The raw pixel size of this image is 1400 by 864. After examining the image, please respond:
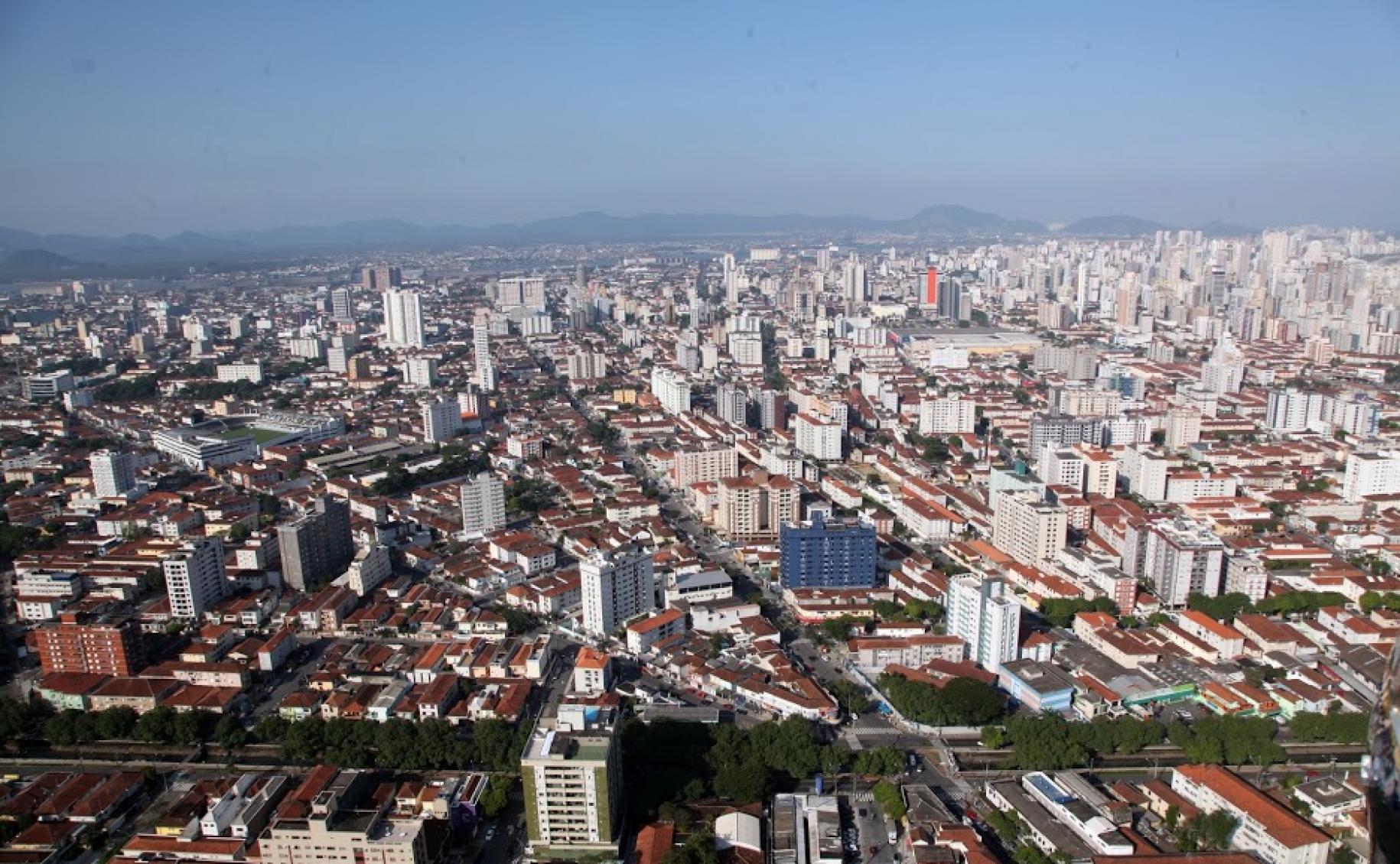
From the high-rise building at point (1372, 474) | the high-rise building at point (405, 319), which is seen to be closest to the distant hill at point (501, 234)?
the high-rise building at point (405, 319)

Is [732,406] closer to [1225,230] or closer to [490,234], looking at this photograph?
[1225,230]

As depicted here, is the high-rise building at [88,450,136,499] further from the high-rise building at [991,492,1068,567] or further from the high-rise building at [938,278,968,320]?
the high-rise building at [938,278,968,320]

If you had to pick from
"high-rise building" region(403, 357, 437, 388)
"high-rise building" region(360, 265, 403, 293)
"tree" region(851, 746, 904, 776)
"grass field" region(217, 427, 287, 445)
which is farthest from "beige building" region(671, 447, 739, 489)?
"high-rise building" region(360, 265, 403, 293)

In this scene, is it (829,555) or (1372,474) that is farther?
(1372,474)

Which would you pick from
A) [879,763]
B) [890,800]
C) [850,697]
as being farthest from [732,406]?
[890,800]

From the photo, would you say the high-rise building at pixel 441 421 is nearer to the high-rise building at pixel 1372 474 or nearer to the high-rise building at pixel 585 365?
the high-rise building at pixel 585 365
